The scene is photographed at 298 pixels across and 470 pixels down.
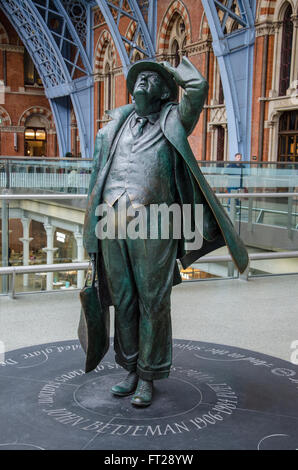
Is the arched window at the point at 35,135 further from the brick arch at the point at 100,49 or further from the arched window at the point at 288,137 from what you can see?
the arched window at the point at 288,137

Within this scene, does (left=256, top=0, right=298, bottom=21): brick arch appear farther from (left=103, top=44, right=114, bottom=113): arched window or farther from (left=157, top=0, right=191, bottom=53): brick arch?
(left=103, top=44, right=114, bottom=113): arched window

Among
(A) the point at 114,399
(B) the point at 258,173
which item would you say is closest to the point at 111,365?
(A) the point at 114,399

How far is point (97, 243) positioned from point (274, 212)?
5080 mm

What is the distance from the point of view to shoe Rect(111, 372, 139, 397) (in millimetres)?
2721

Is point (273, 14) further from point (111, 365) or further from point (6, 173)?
point (111, 365)

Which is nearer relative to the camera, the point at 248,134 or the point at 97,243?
the point at 97,243

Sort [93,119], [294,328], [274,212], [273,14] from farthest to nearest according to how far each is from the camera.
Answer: [93,119] < [273,14] < [274,212] < [294,328]

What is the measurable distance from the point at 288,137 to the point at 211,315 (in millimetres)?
10705

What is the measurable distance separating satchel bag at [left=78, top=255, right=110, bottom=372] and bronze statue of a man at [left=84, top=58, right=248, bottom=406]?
0.25 ft

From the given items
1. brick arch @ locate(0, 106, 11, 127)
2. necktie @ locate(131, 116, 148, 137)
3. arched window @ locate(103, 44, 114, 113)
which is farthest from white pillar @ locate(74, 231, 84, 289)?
brick arch @ locate(0, 106, 11, 127)

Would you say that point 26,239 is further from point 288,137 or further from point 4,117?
point 4,117

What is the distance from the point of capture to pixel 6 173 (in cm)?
685

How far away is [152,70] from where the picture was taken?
101 inches

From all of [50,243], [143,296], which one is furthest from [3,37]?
[143,296]
